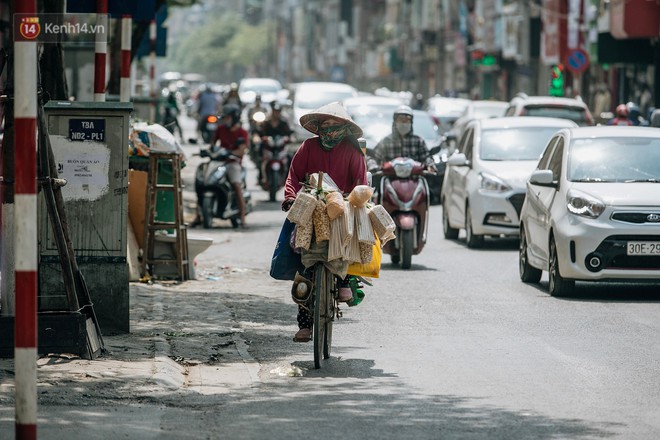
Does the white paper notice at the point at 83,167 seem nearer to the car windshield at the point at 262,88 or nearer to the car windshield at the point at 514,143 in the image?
the car windshield at the point at 514,143

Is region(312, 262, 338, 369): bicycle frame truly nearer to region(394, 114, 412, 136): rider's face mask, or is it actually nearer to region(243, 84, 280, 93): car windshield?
region(394, 114, 412, 136): rider's face mask

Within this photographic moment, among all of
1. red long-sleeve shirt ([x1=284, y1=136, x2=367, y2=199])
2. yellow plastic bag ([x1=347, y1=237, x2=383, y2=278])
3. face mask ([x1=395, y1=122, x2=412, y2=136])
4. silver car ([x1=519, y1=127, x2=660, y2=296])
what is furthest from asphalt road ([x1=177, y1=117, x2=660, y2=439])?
face mask ([x1=395, y1=122, x2=412, y2=136])

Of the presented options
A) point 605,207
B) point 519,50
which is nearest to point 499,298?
point 605,207

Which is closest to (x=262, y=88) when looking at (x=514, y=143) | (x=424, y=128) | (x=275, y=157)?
(x=424, y=128)

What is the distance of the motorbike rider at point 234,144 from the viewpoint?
72.1 feet

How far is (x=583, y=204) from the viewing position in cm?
1427

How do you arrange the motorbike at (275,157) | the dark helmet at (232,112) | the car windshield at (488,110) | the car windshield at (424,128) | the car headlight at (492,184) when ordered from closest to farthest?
the car headlight at (492,184)
the dark helmet at (232,112)
the motorbike at (275,157)
the car windshield at (424,128)
the car windshield at (488,110)

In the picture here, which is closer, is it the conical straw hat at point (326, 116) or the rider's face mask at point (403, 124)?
the conical straw hat at point (326, 116)

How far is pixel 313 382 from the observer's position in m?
9.59

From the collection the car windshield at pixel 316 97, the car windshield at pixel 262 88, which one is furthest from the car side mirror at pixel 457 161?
the car windshield at pixel 262 88

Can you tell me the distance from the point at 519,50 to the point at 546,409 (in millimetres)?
57517

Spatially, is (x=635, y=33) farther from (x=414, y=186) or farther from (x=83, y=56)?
(x=414, y=186)

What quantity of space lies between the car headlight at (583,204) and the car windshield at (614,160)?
0.41 meters

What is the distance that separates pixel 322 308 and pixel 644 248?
15.6 feet
